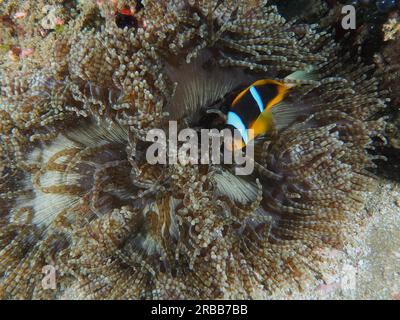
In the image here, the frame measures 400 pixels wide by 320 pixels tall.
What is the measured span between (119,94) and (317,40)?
1.64 meters

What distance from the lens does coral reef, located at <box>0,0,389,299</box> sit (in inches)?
90.0

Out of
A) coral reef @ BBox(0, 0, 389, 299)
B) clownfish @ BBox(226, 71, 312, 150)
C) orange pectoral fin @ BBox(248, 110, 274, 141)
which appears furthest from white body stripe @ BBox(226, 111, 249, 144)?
coral reef @ BBox(0, 0, 389, 299)

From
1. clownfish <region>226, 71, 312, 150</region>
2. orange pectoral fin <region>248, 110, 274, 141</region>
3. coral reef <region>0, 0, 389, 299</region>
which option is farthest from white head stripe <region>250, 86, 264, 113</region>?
coral reef <region>0, 0, 389, 299</region>

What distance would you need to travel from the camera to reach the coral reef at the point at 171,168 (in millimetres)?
2287

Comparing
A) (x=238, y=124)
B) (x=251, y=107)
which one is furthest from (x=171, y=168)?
(x=251, y=107)

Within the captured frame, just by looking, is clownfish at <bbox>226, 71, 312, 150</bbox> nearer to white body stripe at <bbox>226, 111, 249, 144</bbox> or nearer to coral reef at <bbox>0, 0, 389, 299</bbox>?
white body stripe at <bbox>226, 111, 249, 144</bbox>

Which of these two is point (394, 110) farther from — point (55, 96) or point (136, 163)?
point (55, 96)

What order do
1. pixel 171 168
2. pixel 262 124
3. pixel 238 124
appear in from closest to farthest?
1. pixel 238 124
2. pixel 171 168
3. pixel 262 124

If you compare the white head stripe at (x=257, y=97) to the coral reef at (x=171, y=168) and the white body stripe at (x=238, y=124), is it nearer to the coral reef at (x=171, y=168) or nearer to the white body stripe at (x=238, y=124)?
the white body stripe at (x=238, y=124)

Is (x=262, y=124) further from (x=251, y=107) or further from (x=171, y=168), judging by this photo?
(x=171, y=168)

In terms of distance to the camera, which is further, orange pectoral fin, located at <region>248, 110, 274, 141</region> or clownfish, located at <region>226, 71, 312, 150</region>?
orange pectoral fin, located at <region>248, 110, 274, 141</region>

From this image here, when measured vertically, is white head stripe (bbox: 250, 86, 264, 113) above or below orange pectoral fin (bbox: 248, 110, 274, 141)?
above

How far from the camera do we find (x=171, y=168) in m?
2.29
